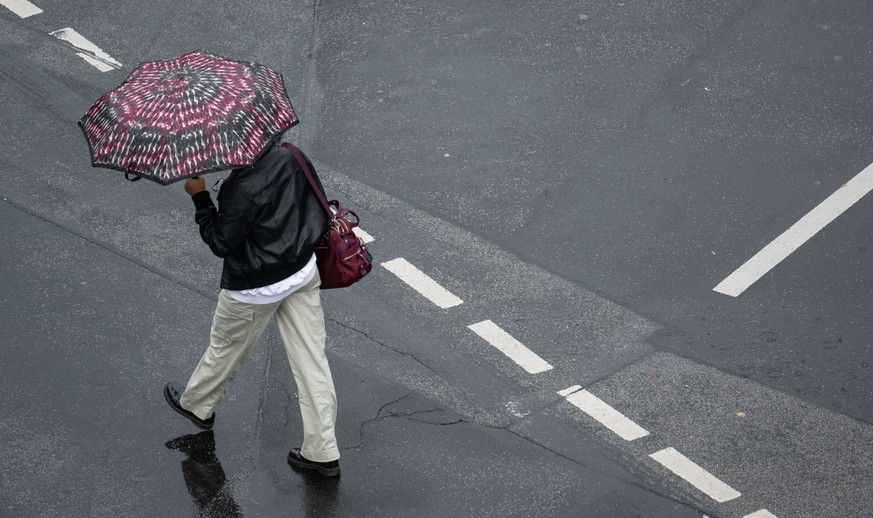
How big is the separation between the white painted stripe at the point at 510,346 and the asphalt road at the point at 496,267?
0.04 m

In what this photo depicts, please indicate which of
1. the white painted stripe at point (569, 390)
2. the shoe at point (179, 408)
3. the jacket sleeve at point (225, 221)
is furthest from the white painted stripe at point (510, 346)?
the jacket sleeve at point (225, 221)

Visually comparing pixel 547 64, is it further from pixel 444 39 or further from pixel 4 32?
pixel 4 32

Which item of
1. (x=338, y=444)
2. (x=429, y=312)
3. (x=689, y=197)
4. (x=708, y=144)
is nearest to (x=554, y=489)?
(x=338, y=444)

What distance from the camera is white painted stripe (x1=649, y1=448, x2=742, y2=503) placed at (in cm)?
579

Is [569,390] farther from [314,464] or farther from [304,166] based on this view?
[304,166]

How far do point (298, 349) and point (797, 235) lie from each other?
3915mm

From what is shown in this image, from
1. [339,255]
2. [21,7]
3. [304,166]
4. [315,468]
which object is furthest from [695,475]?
[21,7]

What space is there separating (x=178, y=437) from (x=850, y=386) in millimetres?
3894

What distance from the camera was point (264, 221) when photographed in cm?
506

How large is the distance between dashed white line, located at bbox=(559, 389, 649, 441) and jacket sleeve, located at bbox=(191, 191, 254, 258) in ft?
7.72

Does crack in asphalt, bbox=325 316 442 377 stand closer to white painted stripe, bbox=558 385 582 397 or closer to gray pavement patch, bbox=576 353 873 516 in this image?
white painted stripe, bbox=558 385 582 397

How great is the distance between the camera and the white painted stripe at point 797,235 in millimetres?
7348

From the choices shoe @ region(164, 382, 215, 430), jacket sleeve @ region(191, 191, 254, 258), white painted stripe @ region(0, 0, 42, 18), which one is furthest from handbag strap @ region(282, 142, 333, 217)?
white painted stripe @ region(0, 0, 42, 18)

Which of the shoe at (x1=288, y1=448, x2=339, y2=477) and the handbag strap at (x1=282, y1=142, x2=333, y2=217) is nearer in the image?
the handbag strap at (x1=282, y1=142, x2=333, y2=217)
